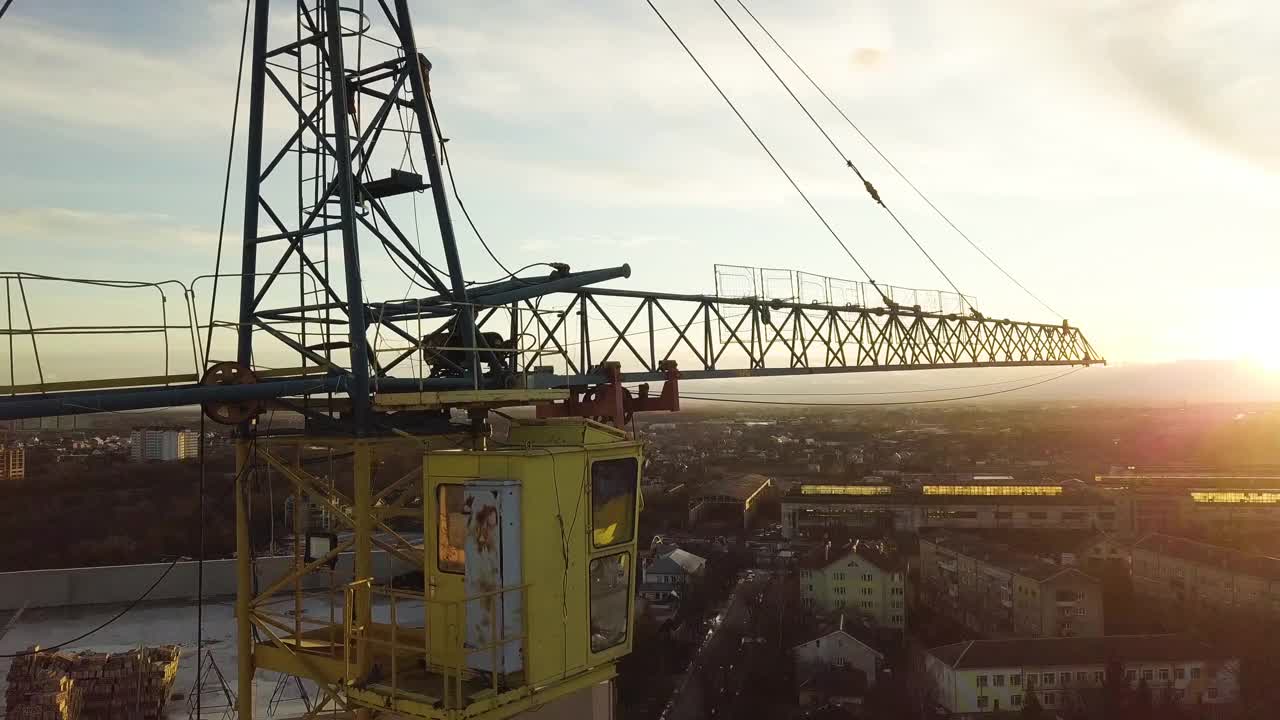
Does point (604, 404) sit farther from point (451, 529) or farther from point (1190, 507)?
point (1190, 507)

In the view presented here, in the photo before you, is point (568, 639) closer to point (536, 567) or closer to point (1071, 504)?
point (536, 567)

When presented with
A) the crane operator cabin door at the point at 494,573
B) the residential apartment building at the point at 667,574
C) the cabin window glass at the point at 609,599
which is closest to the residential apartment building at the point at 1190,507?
the residential apartment building at the point at 667,574

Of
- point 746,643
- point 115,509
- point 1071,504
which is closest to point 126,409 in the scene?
point 746,643

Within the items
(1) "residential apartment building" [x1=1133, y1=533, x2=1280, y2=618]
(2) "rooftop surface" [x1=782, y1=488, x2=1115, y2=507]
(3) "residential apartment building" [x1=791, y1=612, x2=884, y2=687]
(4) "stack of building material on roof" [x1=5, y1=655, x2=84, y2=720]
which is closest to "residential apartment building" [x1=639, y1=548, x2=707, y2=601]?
(3) "residential apartment building" [x1=791, y1=612, x2=884, y2=687]

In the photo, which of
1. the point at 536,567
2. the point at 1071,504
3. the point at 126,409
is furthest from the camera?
the point at 1071,504

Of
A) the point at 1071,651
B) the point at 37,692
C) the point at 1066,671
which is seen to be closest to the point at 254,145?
the point at 37,692

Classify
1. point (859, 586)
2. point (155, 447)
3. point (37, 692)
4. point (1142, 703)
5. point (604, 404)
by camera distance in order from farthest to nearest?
1. point (155, 447)
2. point (859, 586)
3. point (1142, 703)
4. point (37, 692)
5. point (604, 404)
